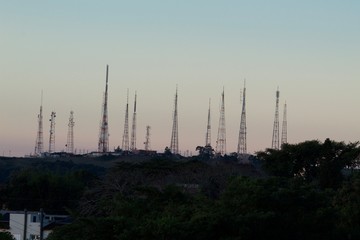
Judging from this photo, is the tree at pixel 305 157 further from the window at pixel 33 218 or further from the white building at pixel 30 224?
the window at pixel 33 218

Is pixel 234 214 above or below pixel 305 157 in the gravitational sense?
below

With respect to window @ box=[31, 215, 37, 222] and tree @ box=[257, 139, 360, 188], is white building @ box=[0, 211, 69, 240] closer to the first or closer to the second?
window @ box=[31, 215, 37, 222]

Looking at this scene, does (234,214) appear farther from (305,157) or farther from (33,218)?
(33,218)

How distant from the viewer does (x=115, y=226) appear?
1112 inches

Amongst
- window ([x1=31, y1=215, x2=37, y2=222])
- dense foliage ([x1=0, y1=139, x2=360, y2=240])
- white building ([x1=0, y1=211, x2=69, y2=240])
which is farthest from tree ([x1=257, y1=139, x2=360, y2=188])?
dense foliage ([x1=0, y1=139, x2=360, y2=240])

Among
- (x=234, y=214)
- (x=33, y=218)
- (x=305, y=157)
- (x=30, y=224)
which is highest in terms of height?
(x=305, y=157)

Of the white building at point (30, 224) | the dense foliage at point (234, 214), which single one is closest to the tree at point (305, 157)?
the white building at point (30, 224)

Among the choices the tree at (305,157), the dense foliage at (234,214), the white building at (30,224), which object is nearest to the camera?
the dense foliage at (234,214)

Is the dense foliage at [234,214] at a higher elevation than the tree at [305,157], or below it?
below

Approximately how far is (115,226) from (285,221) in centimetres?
632

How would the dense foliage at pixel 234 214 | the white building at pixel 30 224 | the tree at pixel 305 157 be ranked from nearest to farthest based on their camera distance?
the dense foliage at pixel 234 214, the white building at pixel 30 224, the tree at pixel 305 157

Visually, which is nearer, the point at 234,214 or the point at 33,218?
the point at 234,214

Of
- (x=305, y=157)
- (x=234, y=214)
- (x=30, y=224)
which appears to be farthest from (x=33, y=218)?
(x=234, y=214)

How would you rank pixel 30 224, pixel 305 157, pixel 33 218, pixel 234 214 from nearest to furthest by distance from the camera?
pixel 234 214 → pixel 30 224 → pixel 33 218 → pixel 305 157
